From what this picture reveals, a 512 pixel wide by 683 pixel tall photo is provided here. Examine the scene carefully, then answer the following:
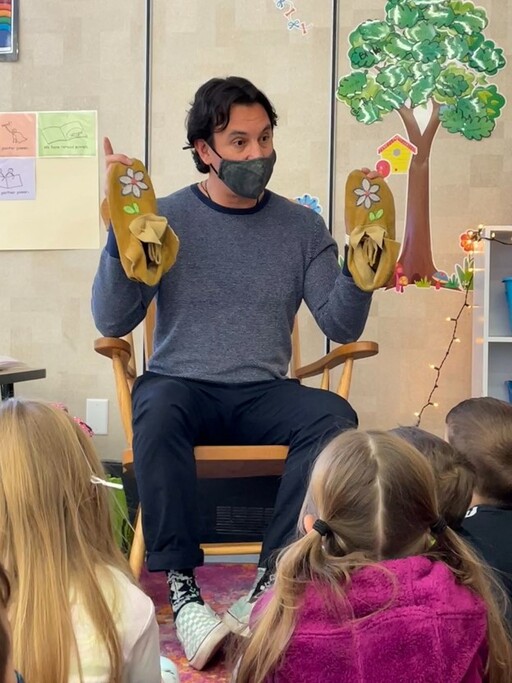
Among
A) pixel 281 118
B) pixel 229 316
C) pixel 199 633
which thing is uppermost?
pixel 281 118

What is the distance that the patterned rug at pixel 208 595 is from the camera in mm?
1268

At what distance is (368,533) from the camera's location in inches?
34.9

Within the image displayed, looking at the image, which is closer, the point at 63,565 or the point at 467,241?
the point at 63,565

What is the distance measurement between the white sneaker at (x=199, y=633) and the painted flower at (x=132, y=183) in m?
0.79

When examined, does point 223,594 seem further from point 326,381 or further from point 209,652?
point 326,381

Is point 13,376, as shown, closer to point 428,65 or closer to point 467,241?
point 467,241

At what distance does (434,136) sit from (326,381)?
1.06 metres

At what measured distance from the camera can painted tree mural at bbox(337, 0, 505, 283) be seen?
8.24 feet

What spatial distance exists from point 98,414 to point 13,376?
1.93ft

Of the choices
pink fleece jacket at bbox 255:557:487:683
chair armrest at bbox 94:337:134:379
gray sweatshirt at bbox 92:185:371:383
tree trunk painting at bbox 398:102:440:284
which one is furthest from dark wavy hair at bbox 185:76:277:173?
pink fleece jacket at bbox 255:557:487:683

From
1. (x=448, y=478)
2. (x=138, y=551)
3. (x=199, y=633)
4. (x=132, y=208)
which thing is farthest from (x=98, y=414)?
(x=448, y=478)

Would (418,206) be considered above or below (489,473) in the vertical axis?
above

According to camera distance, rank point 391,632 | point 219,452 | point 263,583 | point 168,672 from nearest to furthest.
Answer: point 391,632, point 168,672, point 263,583, point 219,452

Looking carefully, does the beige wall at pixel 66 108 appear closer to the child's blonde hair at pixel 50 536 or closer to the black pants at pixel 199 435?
the black pants at pixel 199 435
